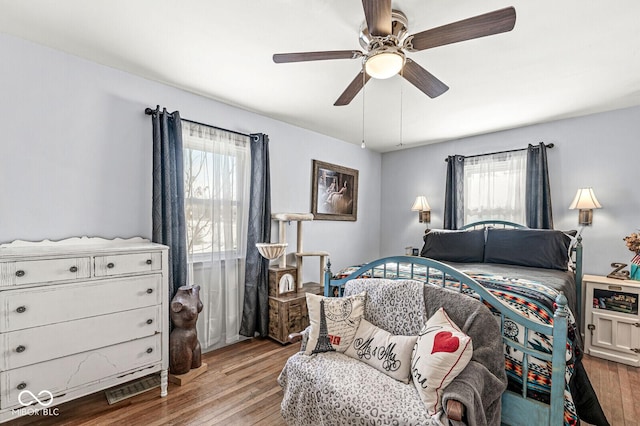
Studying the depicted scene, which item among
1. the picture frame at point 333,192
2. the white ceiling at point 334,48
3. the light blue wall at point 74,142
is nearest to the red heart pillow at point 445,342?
the white ceiling at point 334,48

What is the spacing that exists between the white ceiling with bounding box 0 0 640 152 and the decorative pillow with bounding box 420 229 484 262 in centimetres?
137

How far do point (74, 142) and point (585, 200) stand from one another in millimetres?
4727

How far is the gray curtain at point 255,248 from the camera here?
317cm

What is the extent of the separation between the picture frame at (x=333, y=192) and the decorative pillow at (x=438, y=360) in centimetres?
261

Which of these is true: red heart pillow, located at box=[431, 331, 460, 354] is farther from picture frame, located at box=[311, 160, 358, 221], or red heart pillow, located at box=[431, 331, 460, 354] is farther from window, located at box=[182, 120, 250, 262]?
picture frame, located at box=[311, 160, 358, 221]

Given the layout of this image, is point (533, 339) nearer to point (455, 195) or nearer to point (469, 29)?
point (469, 29)

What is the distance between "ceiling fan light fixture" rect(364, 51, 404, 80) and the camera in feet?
5.14

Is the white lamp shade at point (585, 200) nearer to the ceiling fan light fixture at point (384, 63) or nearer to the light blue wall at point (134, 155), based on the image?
the light blue wall at point (134, 155)

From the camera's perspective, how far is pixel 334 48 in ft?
6.79

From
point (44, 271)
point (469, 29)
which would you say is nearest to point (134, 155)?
point (44, 271)

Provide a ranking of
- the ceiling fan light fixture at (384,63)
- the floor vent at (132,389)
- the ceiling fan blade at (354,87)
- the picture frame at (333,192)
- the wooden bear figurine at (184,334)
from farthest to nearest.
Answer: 1. the picture frame at (333,192)
2. the wooden bear figurine at (184,334)
3. the floor vent at (132,389)
4. the ceiling fan blade at (354,87)
5. the ceiling fan light fixture at (384,63)

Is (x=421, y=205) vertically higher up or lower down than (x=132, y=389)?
higher up

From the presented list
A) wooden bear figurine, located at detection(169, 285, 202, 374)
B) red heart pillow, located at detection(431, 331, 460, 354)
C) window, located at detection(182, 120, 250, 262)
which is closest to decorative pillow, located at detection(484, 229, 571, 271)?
red heart pillow, located at detection(431, 331, 460, 354)

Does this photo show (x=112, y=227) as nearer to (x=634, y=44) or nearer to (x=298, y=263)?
(x=298, y=263)
